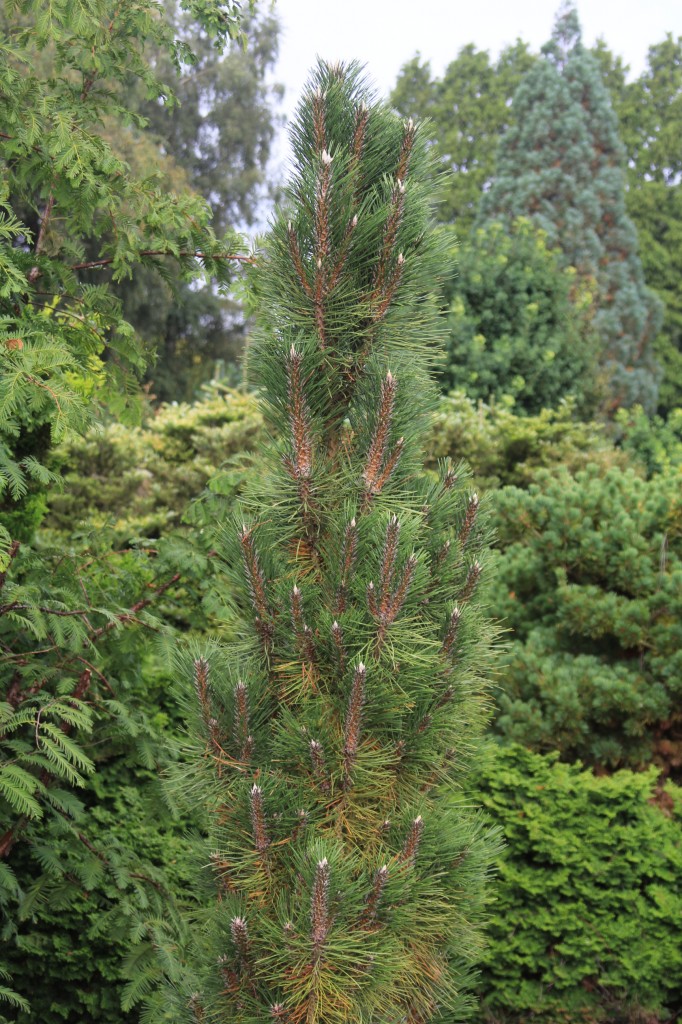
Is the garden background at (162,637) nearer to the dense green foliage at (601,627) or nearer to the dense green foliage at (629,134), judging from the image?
the dense green foliage at (601,627)

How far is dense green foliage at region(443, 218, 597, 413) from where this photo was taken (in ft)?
40.9

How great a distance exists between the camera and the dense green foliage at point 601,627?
4992mm

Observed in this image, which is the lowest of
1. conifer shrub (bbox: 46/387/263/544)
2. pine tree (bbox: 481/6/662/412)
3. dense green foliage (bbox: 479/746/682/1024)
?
dense green foliage (bbox: 479/746/682/1024)

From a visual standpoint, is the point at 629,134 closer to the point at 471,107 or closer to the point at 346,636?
the point at 471,107

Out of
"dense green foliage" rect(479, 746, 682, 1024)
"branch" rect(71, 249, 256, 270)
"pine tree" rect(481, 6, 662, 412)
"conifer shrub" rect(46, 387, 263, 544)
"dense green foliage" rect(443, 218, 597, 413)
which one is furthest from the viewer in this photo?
"pine tree" rect(481, 6, 662, 412)

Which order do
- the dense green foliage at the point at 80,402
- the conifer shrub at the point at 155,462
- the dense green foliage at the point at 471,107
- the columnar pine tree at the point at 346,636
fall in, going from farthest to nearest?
the dense green foliage at the point at 471,107 → the conifer shrub at the point at 155,462 → the dense green foliage at the point at 80,402 → the columnar pine tree at the point at 346,636

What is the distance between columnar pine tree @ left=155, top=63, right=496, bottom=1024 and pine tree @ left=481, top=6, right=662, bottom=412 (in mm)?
17885

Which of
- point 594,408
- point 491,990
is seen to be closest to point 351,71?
point 491,990

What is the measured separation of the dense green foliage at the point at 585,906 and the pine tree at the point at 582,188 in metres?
16.2

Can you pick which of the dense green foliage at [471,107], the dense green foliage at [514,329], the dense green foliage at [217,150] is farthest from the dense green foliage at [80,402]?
the dense green foliage at [471,107]

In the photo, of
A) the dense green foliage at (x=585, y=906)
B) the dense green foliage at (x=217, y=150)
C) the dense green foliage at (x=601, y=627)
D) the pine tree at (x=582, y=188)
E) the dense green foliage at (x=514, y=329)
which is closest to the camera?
the dense green foliage at (x=585, y=906)

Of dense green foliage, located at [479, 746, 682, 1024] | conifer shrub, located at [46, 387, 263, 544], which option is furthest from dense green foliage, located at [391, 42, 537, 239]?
dense green foliage, located at [479, 746, 682, 1024]

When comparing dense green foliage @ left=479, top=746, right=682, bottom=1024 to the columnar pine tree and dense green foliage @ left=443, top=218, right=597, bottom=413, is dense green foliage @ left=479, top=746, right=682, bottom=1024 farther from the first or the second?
dense green foliage @ left=443, top=218, right=597, bottom=413

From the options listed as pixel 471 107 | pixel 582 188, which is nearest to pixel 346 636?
pixel 582 188
